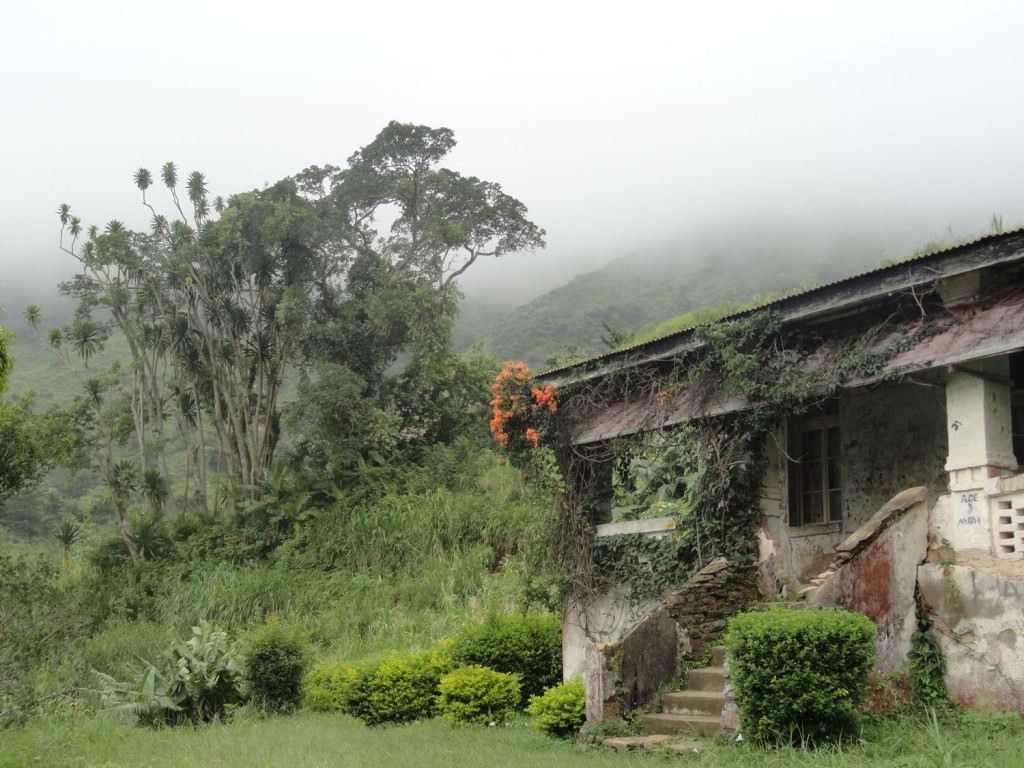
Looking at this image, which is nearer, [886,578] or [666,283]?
[886,578]

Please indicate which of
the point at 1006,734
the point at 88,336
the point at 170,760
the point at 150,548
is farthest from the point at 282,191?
the point at 1006,734

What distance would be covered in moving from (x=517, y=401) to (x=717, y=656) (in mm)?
4299

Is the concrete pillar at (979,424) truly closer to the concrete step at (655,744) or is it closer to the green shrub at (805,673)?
the green shrub at (805,673)

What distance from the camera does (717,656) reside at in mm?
9930

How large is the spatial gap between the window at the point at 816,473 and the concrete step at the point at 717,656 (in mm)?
1845

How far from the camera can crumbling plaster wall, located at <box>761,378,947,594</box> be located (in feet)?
32.8

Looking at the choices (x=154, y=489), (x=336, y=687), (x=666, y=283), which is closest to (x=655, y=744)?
(x=336, y=687)

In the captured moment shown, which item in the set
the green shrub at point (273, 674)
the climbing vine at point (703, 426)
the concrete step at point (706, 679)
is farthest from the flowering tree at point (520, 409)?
the green shrub at point (273, 674)

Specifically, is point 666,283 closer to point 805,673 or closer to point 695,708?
point 695,708

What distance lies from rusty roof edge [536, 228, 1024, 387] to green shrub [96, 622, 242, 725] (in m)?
7.34

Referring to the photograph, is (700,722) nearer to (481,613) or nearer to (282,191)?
(481,613)

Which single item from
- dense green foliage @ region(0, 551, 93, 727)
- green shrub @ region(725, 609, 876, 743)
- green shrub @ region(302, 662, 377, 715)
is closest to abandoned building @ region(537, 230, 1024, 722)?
green shrub @ region(725, 609, 876, 743)

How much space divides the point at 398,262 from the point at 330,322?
2.93 metres

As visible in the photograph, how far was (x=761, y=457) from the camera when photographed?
10570 mm
